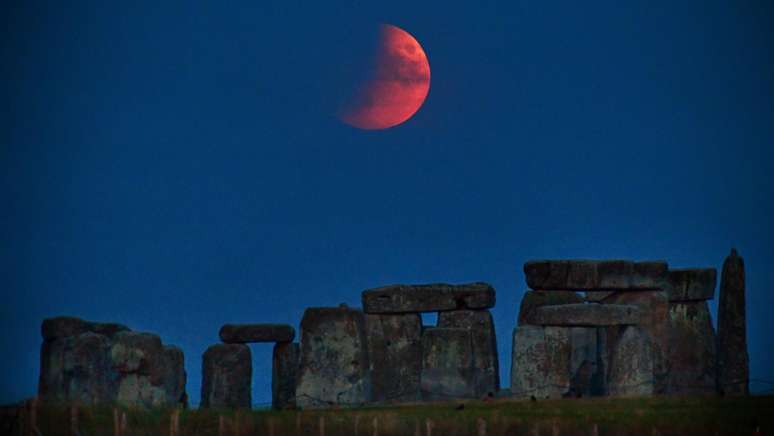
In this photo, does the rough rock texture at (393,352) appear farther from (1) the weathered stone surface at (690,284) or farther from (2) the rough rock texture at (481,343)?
(1) the weathered stone surface at (690,284)

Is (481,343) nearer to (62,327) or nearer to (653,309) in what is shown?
(653,309)

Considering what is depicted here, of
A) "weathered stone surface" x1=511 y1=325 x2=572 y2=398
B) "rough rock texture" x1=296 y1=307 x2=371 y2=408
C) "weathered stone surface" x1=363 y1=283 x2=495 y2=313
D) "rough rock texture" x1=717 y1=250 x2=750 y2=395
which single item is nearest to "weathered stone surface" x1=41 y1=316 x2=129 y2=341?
"rough rock texture" x1=296 y1=307 x2=371 y2=408

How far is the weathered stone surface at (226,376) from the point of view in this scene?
3547 cm

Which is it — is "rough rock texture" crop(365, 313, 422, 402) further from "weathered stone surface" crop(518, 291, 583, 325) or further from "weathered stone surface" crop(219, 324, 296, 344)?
"weathered stone surface" crop(518, 291, 583, 325)

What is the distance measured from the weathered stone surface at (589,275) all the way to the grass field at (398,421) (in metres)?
5.46

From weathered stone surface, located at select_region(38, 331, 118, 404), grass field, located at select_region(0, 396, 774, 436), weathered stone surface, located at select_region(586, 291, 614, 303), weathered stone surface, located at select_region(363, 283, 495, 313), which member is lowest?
grass field, located at select_region(0, 396, 774, 436)

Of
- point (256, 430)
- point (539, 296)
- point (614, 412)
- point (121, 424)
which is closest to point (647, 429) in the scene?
point (614, 412)

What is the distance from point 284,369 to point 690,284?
9406mm

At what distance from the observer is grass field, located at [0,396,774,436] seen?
2464cm

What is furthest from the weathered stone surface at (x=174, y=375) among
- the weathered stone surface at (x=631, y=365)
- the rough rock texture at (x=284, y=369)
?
the weathered stone surface at (x=631, y=365)

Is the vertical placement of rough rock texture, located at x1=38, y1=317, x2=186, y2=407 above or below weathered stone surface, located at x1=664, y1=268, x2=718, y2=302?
below

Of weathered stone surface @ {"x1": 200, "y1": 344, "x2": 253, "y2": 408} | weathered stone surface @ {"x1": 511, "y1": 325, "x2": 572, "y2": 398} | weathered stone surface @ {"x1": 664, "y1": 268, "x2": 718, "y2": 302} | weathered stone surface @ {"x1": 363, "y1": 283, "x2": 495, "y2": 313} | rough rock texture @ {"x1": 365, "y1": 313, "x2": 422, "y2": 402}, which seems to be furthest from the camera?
weathered stone surface @ {"x1": 200, "y1": 344, "x2": 253, "y2": 408}

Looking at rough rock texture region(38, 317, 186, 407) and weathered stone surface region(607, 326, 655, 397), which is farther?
weathered stone surface region(607, 326, 655, 397)

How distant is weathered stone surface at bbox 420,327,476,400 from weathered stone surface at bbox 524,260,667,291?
6.52ft
